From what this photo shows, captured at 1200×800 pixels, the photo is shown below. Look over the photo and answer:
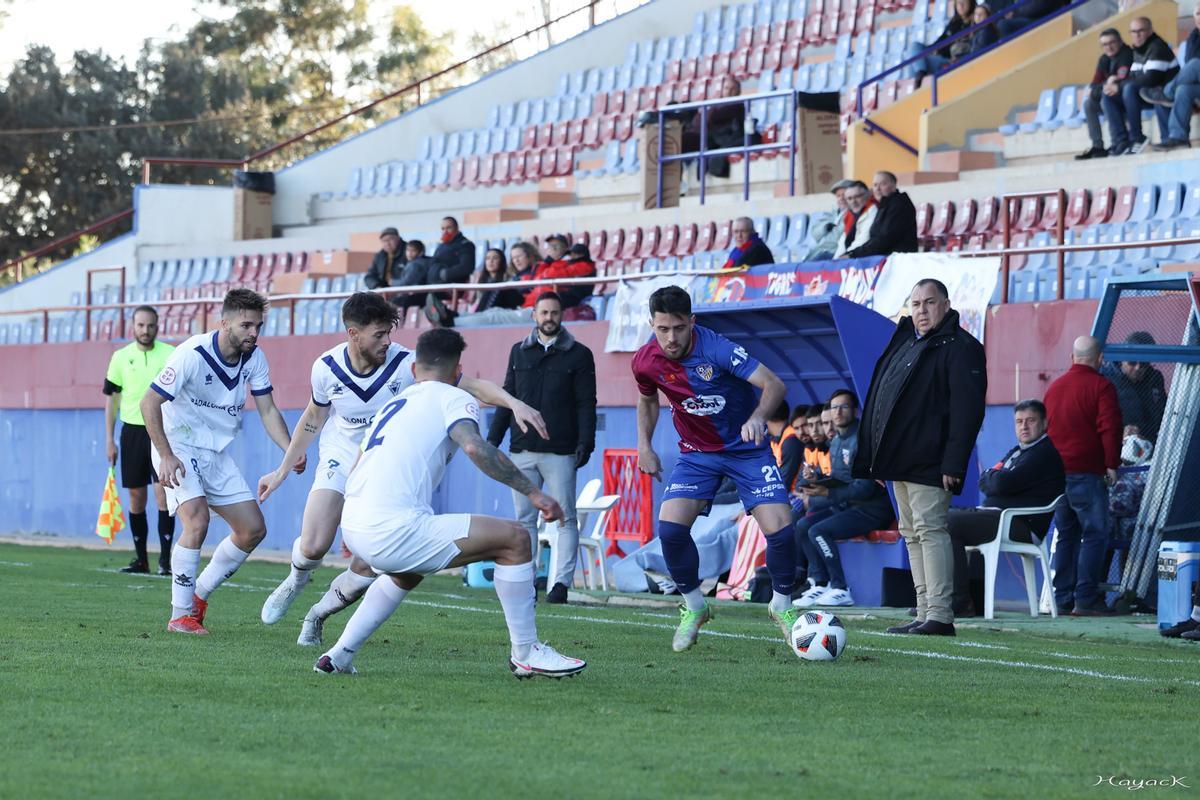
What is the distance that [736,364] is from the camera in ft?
32.3

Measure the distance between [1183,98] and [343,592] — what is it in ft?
41.5

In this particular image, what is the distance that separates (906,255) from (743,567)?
2.93 meters

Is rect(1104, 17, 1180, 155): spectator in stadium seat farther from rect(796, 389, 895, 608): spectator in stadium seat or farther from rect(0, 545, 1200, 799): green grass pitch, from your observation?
rect(0, 545, 1200, 799): green grass pitch

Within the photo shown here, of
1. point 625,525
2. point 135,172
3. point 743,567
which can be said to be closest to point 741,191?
point 625,525

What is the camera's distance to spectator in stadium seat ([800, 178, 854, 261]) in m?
17.2

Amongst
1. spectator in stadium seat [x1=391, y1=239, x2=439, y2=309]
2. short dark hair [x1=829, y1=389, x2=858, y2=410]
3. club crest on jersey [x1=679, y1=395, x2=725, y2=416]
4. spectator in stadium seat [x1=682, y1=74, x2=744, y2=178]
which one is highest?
spectator in stadium seat [x1=682, y1=74, x2=744, y2=178]

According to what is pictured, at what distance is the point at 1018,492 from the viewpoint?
13375mm

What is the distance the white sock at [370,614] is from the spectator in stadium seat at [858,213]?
9275 mm

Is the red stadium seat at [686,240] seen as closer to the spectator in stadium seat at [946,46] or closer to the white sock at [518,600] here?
the spectator in stadium seat at [946,46]

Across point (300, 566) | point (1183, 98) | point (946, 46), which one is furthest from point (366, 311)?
point (946, 46)

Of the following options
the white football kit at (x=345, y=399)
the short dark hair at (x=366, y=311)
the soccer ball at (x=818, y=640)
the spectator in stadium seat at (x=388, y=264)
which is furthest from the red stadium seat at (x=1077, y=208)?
the short dark hair at (x=366, y=311)

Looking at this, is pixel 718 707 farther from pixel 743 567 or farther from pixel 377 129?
pixel 377 129

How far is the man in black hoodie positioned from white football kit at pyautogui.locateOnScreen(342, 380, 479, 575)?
1318cm

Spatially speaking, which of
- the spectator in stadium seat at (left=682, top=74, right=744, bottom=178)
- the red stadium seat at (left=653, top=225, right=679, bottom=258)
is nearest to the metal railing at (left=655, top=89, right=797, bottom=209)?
the spectator in stadium seat at (left=682, top=74, right=744, bottom=178)
